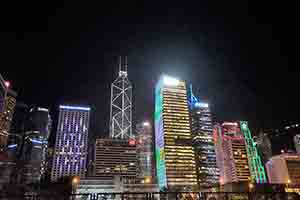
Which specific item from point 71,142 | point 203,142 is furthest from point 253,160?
point 71,142

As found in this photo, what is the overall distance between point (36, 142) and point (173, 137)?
5054cm

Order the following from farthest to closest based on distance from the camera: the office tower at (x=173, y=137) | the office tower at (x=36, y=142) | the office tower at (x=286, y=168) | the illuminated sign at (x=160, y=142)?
the office tower at (x=36, y=142)
the illuminated sign at (x=160, y=142)
the office tower at (x=173, y=137)
the office tower at (x=286, y=168)

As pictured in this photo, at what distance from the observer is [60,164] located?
9675 centimetres

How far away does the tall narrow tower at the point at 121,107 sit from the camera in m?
93.1

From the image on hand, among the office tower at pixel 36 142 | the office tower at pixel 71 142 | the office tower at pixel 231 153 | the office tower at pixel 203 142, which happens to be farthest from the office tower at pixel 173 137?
the office tower at pixel 36 142

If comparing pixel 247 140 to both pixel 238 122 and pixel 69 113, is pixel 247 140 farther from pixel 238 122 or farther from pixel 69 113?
pixel 69 113

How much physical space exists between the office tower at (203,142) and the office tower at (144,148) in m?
21.9

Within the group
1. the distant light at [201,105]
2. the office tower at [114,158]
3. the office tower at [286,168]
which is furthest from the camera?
the distant light at [201,105]

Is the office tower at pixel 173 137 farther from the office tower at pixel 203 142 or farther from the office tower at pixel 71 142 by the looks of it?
the office tower at pixel 71 142

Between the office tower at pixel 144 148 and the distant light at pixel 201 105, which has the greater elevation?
the distant light at pixel 201 105

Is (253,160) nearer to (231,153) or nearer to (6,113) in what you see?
(231,153)

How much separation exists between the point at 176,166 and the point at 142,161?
29741mm

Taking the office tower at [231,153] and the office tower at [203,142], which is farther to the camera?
the office tower at [231,153]

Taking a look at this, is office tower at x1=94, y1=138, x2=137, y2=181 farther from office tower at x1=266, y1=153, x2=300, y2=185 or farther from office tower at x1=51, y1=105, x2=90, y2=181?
office tower at x1=266, y1=153, x2=300, y2=185
